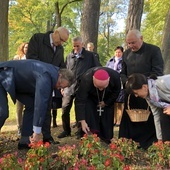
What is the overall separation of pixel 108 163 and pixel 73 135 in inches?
109

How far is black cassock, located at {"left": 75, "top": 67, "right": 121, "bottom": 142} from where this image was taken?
4647 millimetres

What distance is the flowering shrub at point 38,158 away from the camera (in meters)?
2.90

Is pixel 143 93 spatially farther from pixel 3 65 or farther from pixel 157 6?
pixel 157 6

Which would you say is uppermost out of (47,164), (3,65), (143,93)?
(3,65)

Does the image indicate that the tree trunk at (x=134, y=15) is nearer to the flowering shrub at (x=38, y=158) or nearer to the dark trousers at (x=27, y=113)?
the dark trousers at (x=27, y=113)

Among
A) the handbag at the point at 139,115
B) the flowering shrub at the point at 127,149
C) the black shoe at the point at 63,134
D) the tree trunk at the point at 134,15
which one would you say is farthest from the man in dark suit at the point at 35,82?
the tree trunk at the point at 134,15

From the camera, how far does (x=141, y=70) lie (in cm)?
494

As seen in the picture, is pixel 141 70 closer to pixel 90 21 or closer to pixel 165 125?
pixel 165 125

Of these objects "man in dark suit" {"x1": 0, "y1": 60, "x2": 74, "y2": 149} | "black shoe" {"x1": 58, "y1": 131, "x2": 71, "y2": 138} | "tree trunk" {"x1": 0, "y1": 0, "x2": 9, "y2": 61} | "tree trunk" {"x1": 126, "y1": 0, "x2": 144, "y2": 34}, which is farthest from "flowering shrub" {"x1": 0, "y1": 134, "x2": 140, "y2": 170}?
"tree trunk" {"x1": 0, "y1": 0, "x2": 9, "y2": 61}

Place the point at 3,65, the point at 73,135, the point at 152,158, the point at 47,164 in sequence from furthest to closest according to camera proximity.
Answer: the point at 73,135 < the point at 3,65 < the point at 152,158 < the point at 47,164

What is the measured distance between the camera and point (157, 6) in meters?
16.5

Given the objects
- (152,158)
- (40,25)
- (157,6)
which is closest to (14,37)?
(40,25)

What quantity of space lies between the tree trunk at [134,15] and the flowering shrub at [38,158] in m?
6.03

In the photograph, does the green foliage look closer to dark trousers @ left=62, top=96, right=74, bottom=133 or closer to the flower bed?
dark trousers @ left=62, top=96, right=74, bottom=133
